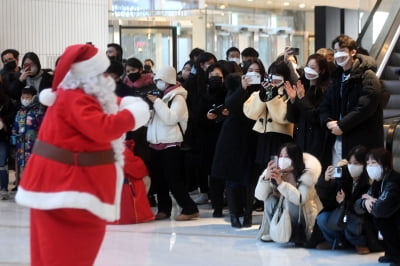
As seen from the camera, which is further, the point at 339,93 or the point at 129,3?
the point at 129,3

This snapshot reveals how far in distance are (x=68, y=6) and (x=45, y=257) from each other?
874cm

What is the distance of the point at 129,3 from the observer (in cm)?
1683

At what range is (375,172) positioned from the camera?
18.8ft

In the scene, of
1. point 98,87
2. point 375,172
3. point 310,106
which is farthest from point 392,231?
point 98,87

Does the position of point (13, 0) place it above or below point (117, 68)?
above

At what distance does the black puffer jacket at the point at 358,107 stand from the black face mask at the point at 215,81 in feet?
4.87

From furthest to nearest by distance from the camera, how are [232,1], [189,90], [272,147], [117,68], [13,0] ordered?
[232,1], [13,0], [189,90], [117,68], [272,147]

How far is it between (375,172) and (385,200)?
0.26 meters

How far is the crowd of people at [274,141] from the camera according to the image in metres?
6.06

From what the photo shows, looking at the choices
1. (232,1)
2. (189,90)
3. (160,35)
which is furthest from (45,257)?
(232,1)

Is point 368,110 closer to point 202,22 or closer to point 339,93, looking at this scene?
point 339,93

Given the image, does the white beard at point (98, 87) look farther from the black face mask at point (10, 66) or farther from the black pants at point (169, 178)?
the black face mask at point (10, 66)

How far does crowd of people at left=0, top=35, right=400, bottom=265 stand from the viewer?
606cm

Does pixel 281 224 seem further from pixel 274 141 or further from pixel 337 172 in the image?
pixel 274 141
